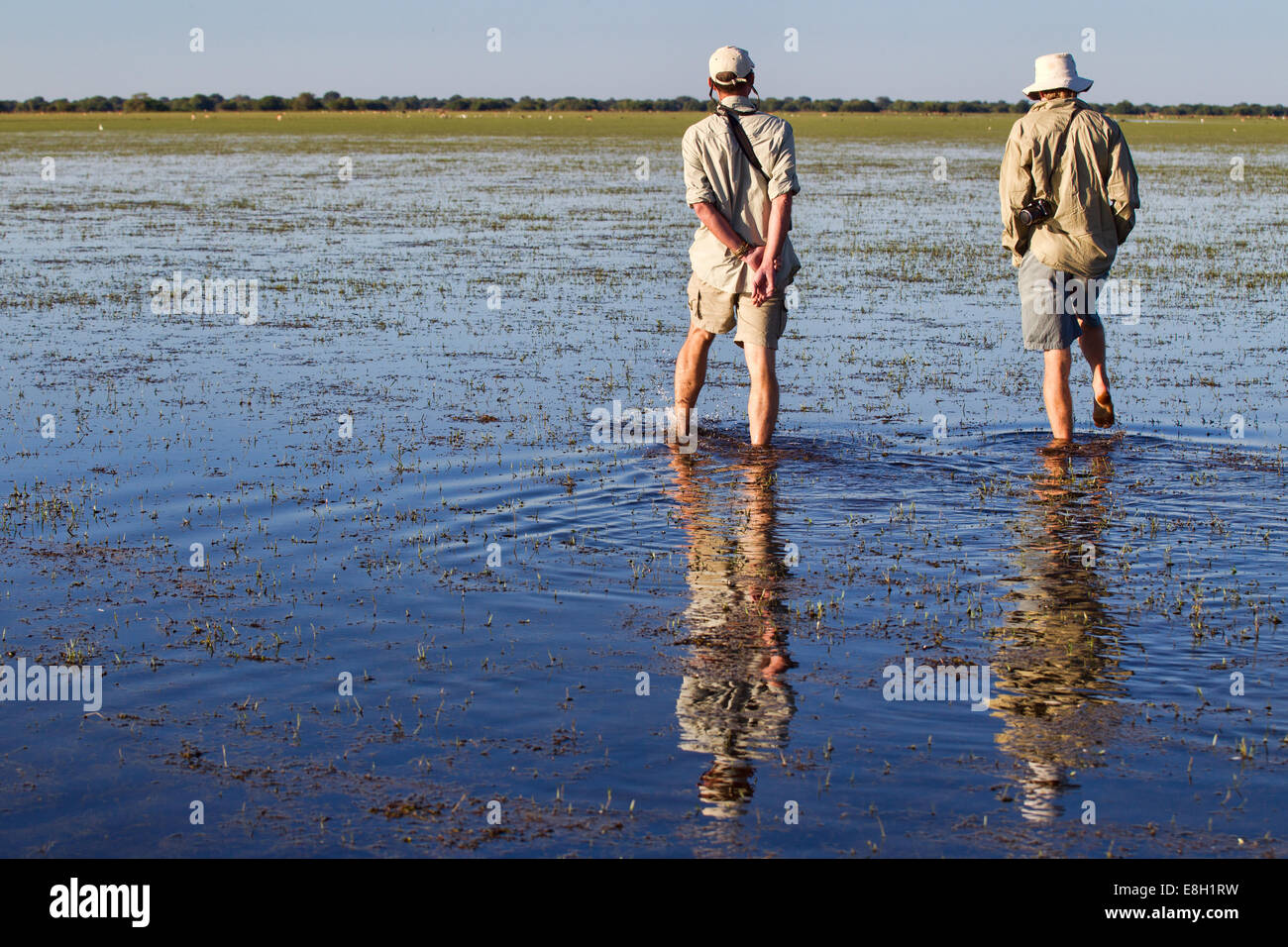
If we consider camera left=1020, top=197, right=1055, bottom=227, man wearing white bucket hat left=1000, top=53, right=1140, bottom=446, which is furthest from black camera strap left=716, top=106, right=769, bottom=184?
camera left=1020, top=197, right=1055, bottom=227

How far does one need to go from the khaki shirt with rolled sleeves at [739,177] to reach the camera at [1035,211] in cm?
146

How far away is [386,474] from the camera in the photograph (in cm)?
873

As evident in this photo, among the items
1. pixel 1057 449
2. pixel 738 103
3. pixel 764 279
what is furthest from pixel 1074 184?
pixel 738 103

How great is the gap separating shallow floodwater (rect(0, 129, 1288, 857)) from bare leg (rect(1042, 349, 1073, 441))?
260 millimetres

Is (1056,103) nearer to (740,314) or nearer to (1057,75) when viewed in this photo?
(1057,75)

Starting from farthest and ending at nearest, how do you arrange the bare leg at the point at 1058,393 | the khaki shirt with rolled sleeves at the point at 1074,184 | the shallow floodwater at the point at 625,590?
the bare leg at the point at 1058,393, the khaki shirt with rolled sleeves at the point at 1074,184, the shallow floodwater at the point at 625,590

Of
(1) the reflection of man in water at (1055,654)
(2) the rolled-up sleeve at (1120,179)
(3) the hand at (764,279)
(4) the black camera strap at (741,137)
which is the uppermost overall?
(4) the black camera strap at (741,137)

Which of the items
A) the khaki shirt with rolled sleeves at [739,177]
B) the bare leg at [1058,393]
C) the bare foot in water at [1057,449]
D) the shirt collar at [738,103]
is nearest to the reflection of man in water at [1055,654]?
the bare foot in water at [1057,449]

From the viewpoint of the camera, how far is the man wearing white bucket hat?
8.92 m

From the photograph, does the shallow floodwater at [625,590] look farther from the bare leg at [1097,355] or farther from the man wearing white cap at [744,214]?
the man wearing white cap at [744,214]

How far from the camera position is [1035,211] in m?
9.00

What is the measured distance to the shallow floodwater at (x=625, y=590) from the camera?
14.2 feet
